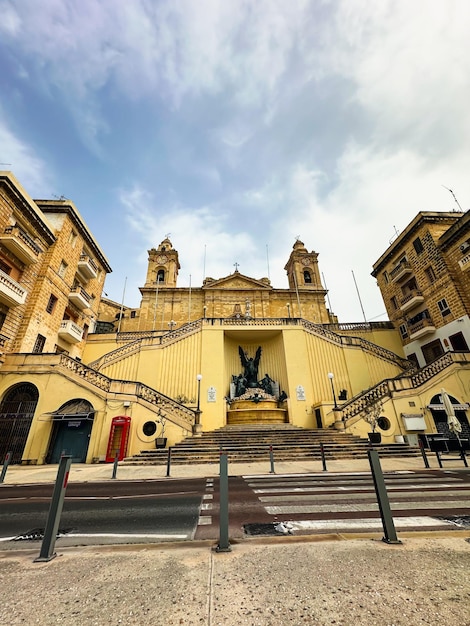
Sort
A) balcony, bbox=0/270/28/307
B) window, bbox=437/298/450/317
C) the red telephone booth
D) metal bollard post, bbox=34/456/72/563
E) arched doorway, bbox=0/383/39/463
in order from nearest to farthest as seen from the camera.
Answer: metal bollard post, bbox=34/456/72/563
the red telephone booth
arched doorway, bbox=0/383/39/463
balcony, bbox=0/270/28/307
window, bbox=437/298/450/317

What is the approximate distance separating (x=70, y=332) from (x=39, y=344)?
10.2 ft

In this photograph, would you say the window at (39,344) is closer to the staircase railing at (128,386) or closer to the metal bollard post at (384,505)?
the staircase railing at (128,386)

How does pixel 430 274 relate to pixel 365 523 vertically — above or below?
above

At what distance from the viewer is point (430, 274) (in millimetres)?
26078

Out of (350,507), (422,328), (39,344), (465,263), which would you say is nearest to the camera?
(350,507)

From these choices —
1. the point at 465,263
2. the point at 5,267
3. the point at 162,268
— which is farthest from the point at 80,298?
the point at 465,263

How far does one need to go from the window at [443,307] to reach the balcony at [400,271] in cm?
484

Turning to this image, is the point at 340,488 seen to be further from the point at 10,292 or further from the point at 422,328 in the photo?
the point at 422,328

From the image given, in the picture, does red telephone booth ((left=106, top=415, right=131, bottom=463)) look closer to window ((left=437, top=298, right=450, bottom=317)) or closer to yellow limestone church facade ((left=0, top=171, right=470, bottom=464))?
yellow limestone church facade ((left=0, top=171, right=470, bottom=464))

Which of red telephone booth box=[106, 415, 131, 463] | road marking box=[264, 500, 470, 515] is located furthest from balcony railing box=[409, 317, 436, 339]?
red telephone booth box=[106, 415, 131, 463]

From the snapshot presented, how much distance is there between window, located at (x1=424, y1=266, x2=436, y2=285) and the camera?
25.6m

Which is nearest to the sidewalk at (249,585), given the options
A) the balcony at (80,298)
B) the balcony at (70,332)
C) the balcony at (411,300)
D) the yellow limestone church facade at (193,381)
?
the yellow limestone church facade at (193,381)

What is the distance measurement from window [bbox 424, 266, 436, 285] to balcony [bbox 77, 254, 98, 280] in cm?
3212

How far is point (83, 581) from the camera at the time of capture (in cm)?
253
